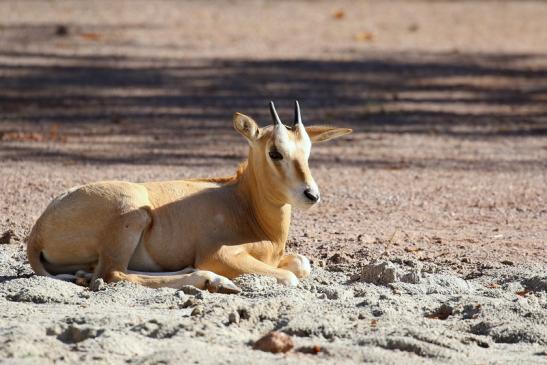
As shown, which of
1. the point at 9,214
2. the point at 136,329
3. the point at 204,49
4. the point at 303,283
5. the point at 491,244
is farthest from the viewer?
the point at 204,49

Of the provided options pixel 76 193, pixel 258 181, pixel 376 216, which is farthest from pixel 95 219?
pixel 376 216

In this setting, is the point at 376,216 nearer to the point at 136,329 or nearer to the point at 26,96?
the point at 136,329

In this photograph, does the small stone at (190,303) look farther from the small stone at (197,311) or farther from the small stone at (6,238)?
the small stone at (6,238)

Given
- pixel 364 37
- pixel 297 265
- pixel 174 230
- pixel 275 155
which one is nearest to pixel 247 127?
pixel 275 155

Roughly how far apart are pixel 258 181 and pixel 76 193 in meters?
1.12

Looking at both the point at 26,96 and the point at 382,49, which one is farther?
the point at 382,49

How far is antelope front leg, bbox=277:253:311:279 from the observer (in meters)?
7.57

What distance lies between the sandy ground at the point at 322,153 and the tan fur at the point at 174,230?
0.25 meters

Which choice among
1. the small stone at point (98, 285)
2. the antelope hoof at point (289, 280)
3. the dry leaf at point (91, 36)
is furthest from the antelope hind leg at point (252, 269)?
the dry leaf at point (91, 36)

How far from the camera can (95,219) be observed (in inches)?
292

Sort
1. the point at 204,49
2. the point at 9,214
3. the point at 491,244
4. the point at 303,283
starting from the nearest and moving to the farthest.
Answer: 1. the point at 303,283
2. the point at 491,244
3. the point at 9,214
4. the point at 204,49

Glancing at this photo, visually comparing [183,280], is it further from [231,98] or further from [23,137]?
[231,98]

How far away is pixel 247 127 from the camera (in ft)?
24.4

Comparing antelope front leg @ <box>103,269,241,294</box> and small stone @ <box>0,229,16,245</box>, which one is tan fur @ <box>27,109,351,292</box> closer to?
antelope front leg @ <box>103,269,241,294</box>
